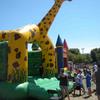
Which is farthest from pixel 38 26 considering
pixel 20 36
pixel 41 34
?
pixel 20 36

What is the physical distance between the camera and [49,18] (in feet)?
55.5

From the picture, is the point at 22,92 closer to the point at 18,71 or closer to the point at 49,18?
the point at 18,71

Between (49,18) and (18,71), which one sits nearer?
(18,71)

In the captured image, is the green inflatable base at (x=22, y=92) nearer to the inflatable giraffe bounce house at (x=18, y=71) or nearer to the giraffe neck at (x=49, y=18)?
the inflatable giraffe bounce house at (x=18, y=71)

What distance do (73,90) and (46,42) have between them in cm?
322

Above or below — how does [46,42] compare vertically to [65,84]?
above

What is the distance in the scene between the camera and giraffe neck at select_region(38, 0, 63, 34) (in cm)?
1627

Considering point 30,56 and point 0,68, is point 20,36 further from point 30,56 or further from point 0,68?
point 30,56

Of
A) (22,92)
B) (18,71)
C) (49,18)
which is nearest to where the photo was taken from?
(22,92)

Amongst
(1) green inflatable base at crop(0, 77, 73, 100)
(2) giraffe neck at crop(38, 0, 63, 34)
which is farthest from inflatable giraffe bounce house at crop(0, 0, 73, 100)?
(2) giraffe neck at crop(38, 0, 63, 34)

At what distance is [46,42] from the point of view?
1688 centimetres

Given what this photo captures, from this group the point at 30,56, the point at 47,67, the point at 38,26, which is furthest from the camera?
the point at 30,56

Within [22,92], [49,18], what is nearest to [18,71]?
[22,92]

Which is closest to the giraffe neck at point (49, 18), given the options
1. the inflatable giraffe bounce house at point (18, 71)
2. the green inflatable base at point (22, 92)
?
the inflatable giraffe bounce house at point (18, 71)
